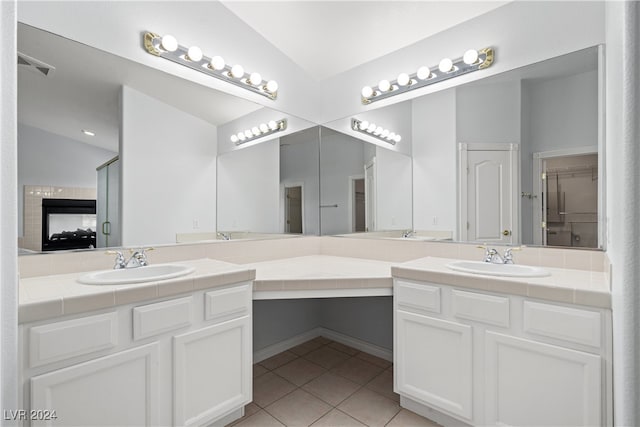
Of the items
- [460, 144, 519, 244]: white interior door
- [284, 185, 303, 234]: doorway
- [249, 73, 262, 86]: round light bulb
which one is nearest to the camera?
[460, 144, 519, 244]: white interior door

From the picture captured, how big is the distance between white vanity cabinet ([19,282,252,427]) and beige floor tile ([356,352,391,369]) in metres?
1.07

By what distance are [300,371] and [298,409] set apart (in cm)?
44

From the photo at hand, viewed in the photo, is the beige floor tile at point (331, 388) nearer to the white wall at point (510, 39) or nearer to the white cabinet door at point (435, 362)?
the white cabinet door at point (435, 362)

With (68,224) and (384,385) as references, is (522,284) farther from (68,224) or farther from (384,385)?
(68,224)

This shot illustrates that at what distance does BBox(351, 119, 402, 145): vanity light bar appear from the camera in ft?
7.87

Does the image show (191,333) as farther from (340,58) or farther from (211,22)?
(340,58)

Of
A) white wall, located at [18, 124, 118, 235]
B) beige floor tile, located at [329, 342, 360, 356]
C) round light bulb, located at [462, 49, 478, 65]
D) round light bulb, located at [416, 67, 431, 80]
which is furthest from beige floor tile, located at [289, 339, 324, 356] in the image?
round light bulb, located at [462, 49, 478, 65]

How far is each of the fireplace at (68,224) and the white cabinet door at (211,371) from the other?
0.77 meters

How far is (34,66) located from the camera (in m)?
1.41

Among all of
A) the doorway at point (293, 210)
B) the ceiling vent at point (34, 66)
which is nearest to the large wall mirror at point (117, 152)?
the ceiling vent at point (34, 66)

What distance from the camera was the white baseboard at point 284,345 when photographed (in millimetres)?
2373

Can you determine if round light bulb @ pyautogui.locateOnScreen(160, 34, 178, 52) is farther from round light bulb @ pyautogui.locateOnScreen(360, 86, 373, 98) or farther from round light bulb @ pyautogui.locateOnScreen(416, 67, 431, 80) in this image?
round light bulb @ pyautogui.locateOnScreen(416, 67, 431, 80)


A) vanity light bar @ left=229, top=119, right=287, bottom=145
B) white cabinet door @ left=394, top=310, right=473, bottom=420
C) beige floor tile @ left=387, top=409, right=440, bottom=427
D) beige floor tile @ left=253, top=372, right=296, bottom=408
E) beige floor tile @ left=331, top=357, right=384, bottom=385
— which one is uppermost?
vanity light bar @ left=229, top=119, right=287, bottom=145

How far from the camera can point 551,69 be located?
173cm
